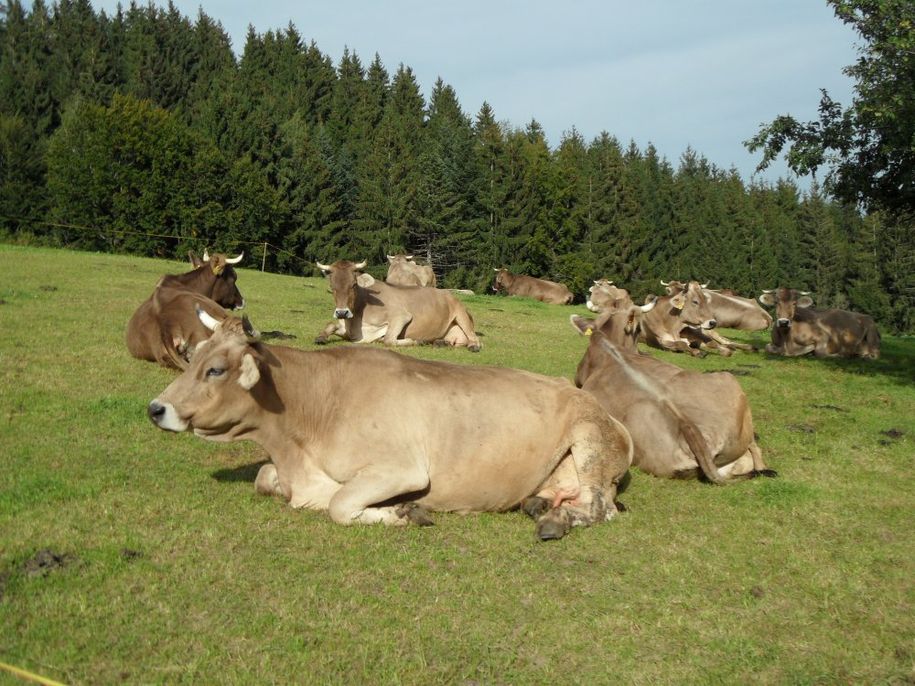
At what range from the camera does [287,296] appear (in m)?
25.9

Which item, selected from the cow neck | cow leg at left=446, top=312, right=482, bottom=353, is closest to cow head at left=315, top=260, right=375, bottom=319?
cow leg at left=446, top=312, right=482, bottom=353

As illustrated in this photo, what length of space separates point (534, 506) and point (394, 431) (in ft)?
4.98

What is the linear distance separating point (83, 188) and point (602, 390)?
40.6 metres

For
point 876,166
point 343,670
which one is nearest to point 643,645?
point 343,670

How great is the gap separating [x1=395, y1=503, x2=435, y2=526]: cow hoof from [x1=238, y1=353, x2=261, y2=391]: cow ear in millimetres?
1698

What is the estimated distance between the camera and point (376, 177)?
65.1 m

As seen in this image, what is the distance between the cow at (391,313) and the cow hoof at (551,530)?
35.7 feet

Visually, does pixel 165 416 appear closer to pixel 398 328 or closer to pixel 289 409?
pixel 289 409

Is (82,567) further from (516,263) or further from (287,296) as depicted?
(516,263)

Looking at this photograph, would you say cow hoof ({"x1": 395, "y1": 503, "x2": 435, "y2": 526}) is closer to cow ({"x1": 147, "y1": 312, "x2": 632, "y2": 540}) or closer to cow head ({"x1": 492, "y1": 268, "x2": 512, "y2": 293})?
cow ({"x1": 147, "y1": 312, "x2": 632, "y2": 540})

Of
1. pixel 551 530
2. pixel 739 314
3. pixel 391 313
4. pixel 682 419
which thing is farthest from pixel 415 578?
pixel 739 314

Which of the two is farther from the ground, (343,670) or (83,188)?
(83,188)

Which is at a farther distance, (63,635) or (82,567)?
(82,567)

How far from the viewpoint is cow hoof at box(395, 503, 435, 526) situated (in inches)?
282
